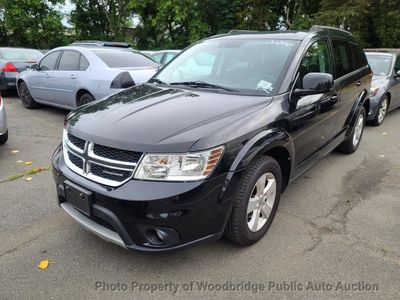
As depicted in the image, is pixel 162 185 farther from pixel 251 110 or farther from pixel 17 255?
pixel 17 255

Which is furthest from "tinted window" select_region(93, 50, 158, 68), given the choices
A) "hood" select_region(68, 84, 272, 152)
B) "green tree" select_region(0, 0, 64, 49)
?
"green tree" select_region(0, 0, 64, 49)

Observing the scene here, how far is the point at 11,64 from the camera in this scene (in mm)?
9984

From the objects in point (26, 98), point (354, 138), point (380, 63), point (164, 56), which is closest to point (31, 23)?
point (164, 56)

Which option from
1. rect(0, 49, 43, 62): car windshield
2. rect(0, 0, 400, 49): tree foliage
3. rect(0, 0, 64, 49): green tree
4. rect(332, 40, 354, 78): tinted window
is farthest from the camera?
rect(0, 0, 64, 49): green tree

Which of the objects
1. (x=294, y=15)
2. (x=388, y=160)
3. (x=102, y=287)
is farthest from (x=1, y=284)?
(x=294, y=15)

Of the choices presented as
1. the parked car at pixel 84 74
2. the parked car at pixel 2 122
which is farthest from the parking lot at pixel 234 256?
the parked car at pixel 84 74

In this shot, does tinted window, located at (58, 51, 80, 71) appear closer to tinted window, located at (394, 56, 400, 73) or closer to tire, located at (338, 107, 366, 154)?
tire, located at (338, 107, 366, 154)

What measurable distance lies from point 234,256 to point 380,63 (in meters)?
7.00

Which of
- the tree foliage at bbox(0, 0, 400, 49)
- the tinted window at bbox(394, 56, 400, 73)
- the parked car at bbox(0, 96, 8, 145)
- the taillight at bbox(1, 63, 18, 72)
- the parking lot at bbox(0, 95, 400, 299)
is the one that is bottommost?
the parking lot at bbox(0, 95, 400, 299)

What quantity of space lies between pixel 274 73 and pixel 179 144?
1428mm

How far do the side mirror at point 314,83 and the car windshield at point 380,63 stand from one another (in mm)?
5398

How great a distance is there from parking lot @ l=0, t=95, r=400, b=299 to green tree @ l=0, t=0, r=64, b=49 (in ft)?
88.6

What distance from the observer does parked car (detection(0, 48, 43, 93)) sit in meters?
9.94

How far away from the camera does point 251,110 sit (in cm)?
296
